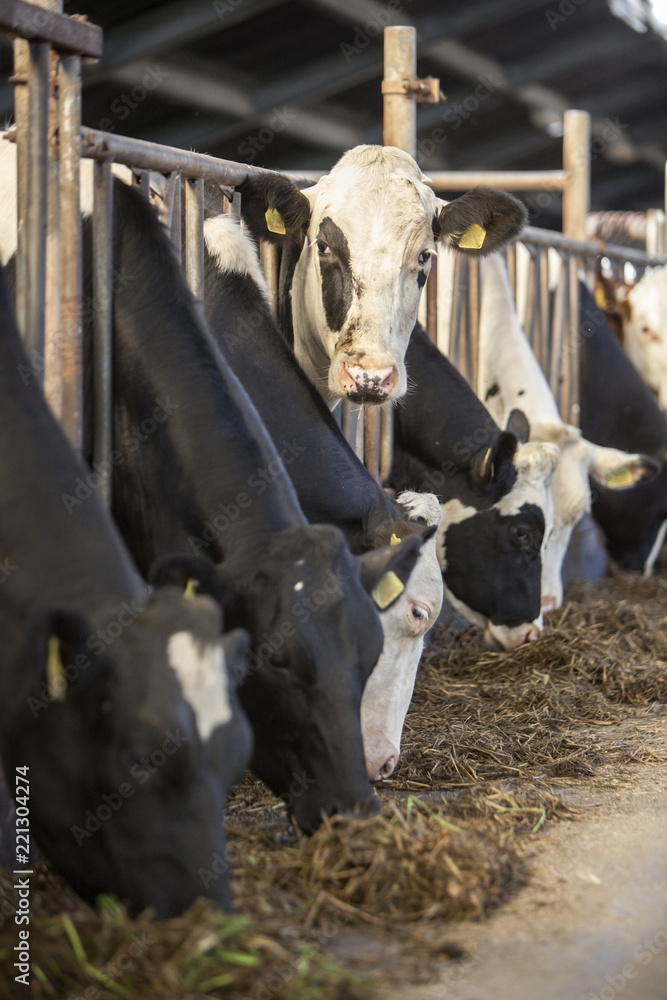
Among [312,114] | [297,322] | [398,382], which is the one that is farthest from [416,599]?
[312,114]

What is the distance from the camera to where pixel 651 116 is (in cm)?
1348

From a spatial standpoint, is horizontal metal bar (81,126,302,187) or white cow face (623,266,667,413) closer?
horizontal metal bar (81,126,302,187)

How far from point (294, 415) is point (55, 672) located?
1.75 m

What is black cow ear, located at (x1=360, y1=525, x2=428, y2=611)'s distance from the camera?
2.72 meters

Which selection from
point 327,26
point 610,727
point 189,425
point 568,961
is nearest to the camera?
point 568,961

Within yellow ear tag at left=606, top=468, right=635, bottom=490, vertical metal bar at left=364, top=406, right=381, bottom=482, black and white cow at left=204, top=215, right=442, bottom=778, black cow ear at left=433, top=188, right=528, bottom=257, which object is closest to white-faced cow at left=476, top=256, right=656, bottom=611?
yellow ear tag at left=606, top=468, right=635, bottom=490

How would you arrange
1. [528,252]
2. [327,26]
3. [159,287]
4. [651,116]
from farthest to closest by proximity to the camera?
[651,116] < [327,26] < [528,252] < [159,287]

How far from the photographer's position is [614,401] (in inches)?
299

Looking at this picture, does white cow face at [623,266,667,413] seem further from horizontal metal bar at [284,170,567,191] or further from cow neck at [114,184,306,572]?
cow neck at [114,184,306,572]

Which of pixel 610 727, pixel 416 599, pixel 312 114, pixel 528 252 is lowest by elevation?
pixel 610 727

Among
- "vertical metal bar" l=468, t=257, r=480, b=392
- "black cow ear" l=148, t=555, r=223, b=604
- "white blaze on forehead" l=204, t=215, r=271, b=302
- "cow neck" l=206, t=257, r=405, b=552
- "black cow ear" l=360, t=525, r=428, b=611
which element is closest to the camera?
"black cow ear" l=148, t=555, r=223, b=604

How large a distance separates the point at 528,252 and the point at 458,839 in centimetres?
455

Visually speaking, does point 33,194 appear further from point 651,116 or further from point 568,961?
point 651,116

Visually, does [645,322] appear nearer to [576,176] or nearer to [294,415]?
[576,176]
